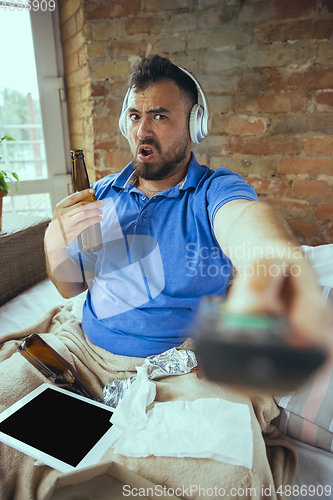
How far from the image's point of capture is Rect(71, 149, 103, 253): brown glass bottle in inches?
31.2

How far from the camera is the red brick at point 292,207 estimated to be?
4.68 feet

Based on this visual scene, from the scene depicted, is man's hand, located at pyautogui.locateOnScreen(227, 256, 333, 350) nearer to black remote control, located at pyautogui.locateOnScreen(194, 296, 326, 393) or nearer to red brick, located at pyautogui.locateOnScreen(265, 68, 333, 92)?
black remote control, located at pyautogui.locateOnScreen(194, 296, 326, 393)

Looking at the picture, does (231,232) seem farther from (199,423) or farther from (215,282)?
(199,423)

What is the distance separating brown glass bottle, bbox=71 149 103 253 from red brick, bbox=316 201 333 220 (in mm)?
1086

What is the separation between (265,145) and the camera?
4.66 ft

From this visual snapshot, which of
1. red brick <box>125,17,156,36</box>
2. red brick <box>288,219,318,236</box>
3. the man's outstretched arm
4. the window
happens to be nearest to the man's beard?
the man's outstretched arm

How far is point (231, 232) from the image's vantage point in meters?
0.59

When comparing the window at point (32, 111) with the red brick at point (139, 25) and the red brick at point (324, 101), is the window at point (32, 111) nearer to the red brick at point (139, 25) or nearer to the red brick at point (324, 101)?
the red brick at point (139, 25)

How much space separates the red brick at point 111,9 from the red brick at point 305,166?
3.45ft

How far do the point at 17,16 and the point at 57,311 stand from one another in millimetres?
1755

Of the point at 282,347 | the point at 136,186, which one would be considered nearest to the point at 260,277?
the point at 282,347

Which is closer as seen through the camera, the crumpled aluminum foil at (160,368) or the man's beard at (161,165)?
the crumpled aluminum foil at (160,368)

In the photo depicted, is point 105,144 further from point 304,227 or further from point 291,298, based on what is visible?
point 291,298

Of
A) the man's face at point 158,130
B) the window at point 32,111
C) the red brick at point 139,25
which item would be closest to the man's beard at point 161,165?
the man's face at point 158,130
